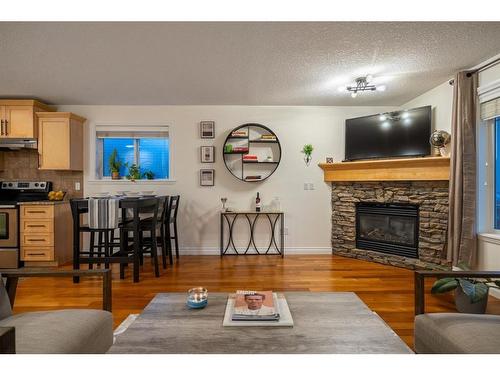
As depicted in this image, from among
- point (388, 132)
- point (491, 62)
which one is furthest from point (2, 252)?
point (491, 62)

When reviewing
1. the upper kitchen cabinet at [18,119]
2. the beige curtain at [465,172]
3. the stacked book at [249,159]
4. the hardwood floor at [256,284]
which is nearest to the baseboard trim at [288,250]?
the hardwood floor at [256,284]

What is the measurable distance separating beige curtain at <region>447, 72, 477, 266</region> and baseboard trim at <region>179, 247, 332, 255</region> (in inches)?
71.6

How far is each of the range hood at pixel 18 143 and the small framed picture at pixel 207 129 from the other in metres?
2.35

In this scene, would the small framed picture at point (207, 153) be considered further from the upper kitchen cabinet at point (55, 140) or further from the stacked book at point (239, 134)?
the upper kitchen cabinet at point (55, 140)

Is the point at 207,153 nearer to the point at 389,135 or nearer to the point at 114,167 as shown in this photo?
the point at 114,167

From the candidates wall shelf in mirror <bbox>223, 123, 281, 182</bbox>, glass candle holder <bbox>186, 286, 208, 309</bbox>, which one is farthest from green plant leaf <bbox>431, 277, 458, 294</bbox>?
wall shelf in mirror <bbox>223, 123, 281, 182</bbox>

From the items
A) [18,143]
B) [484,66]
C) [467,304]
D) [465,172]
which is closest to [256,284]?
[467,304]

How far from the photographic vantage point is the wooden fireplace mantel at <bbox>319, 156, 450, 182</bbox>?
3.44m

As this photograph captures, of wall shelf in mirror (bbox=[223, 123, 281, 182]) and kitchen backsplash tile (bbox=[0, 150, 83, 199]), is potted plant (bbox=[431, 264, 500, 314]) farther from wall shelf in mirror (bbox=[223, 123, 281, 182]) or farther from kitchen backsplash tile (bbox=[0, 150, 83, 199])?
kitchen backsplash tile (bbox=[0, 150, 83, 199])

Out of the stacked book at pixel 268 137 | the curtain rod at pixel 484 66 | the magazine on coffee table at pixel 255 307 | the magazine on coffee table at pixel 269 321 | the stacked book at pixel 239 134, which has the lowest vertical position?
the magazine on coffee table at pixel 269 321

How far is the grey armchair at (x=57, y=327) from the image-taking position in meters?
1.18
